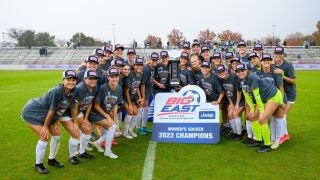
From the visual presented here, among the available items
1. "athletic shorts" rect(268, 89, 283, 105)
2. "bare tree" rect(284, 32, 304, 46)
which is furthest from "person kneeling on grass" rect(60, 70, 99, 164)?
"bare tree" rect(284, 32, 304, 46)

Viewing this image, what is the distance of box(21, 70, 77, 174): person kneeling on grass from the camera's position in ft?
19.1

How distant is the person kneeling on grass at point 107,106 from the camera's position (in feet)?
22.9

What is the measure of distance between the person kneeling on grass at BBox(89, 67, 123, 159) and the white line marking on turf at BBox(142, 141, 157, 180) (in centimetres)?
69

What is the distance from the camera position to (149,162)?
650 centimetres

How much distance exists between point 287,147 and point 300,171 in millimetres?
1613

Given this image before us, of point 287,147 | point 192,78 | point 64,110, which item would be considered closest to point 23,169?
point 64,110

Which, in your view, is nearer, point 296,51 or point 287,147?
point 287,147

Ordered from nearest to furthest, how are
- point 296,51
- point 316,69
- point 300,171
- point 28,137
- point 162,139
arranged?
point 300,171, point 162,139, point 28,137, point 316,69, point 296,51

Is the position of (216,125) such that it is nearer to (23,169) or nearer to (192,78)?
(192,78)

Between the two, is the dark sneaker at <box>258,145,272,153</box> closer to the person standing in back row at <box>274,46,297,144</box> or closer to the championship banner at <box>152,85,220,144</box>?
the person standing in back row at <box>274,46,297,144</box>

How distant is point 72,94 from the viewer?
240 inches

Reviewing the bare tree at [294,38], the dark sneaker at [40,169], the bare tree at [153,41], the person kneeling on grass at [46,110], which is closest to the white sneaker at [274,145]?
the person kneeling on grass at [46,110]

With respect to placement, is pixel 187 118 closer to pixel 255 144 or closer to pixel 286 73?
pixel 255 144

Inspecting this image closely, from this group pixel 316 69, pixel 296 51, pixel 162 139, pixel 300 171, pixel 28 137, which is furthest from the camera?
pixel 296 51
